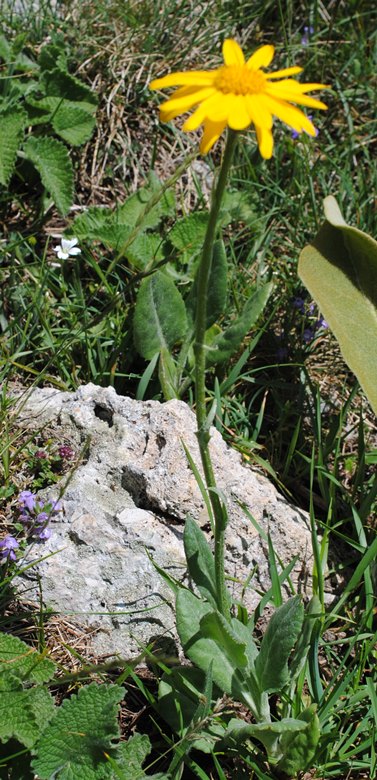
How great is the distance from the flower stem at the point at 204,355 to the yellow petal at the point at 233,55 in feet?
0.70

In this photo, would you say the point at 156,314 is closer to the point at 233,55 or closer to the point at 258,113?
the point at 233,55

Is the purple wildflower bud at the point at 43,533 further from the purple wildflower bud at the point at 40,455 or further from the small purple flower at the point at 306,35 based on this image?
the small purple flower at the point at 306,35

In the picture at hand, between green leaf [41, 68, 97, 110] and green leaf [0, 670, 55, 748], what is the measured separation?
210 centimetres

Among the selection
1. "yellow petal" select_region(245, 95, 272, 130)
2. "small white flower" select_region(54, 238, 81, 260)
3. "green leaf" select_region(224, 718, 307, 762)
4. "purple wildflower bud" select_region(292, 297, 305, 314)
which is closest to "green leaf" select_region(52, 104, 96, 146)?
"small white flower" select_region(54, 238, 81, 260)

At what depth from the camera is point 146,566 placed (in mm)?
2033

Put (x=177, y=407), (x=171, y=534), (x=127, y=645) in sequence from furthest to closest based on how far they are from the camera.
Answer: (x=177, y=407) → (x=171, y=534) → (x=127, y=645)

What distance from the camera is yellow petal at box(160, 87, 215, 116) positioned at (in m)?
1.26

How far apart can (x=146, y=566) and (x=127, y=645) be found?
0.19 meters

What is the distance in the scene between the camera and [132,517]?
2100mm

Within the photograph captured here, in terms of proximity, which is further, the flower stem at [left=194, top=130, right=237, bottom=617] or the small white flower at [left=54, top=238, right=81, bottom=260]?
the small white flower at [left=54, top=238, right=81, bottom=260]

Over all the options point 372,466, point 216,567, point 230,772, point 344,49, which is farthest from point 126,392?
point 344,49

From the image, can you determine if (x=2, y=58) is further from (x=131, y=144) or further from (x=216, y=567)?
(x=216, y=567)

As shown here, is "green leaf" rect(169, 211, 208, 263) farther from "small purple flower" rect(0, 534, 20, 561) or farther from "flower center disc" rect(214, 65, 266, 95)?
"flower center disc" rect(214, 65, 266, 95)

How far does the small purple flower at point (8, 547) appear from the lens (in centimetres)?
193
